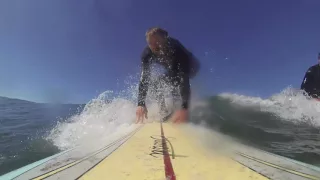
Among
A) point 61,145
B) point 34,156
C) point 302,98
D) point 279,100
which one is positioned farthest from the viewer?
point 279,100

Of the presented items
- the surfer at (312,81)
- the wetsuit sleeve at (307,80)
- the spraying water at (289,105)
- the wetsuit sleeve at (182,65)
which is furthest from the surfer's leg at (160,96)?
the wetsuit sleeve at (307,80)

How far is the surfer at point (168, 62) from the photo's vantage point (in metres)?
4.90

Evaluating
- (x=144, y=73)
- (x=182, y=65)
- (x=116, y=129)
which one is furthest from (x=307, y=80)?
(x=116, y=129)

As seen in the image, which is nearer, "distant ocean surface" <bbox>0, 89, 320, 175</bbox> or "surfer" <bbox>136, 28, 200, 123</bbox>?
"distant ocean surface" <bbox>0, 89, 320, 175</bbox>

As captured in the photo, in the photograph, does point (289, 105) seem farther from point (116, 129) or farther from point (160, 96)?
point (116, 129)

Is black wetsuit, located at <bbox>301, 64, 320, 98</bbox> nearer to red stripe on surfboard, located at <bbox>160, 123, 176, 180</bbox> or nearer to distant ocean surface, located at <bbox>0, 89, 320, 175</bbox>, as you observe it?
distant ocean surface, located at <bbox>0, 89, 320, 175</bbox>

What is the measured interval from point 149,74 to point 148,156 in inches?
125

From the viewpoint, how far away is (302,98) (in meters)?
11.6

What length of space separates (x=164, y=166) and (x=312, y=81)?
37.0 feet

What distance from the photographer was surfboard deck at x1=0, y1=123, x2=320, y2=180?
1.84m

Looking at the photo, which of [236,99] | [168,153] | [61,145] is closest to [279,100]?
[236,99]

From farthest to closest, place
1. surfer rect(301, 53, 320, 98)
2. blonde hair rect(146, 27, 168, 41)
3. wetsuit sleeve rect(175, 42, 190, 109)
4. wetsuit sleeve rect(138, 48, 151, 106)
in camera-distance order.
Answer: surfer rect(301, 53, 320, 98), wetsuit sleeve rect(138, 48, 151, 106), wetsuit sleeve rect(175, 42, 190, 109), blonde hair rect(146, 27, 168, 41)

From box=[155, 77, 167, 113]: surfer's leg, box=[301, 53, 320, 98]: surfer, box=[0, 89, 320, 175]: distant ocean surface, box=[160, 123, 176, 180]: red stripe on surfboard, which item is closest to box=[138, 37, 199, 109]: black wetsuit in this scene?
box=[0, 89, 320, 175]: distant ocean surface

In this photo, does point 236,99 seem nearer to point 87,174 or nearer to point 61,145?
point 61,145
